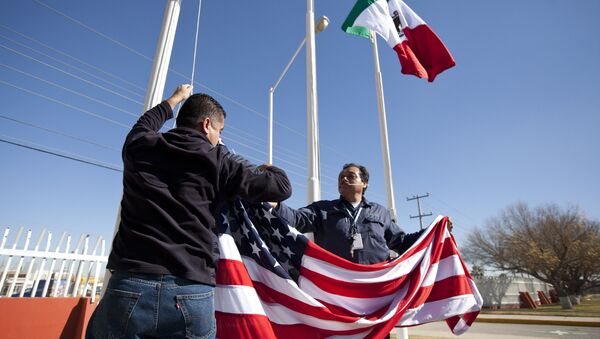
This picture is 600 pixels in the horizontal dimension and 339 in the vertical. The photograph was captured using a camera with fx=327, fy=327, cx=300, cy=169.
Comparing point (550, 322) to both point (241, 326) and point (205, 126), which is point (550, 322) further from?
point (205, 126)

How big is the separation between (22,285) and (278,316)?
5471 millimetres

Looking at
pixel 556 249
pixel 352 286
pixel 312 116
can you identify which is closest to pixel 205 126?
pixel 352 286

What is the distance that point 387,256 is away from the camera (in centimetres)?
344

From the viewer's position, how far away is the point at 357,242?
3297 mm

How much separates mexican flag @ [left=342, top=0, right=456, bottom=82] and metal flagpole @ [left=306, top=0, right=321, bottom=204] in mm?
1571

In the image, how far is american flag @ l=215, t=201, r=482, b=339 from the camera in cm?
209

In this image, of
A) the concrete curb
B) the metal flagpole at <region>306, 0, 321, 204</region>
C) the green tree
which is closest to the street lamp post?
the metal flagpole at <region>306, 0, 321, 204</region>

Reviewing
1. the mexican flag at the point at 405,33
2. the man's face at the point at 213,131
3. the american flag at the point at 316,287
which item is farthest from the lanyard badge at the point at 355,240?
the mexican flag at the point at 405,33

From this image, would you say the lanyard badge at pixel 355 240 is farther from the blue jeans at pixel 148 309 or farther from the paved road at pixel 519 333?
the paved road at pixel 519 333

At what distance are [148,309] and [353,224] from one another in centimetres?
244

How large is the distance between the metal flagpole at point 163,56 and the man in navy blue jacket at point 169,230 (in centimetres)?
161

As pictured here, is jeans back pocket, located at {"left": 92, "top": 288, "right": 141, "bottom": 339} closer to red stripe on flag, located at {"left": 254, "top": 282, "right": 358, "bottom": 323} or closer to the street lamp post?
red stripe on flag, located at {"left": 254, "top": 282, "right": 358, "bottom": 323}

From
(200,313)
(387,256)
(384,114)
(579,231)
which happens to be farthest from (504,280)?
(200,313)

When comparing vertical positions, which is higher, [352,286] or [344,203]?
[344,203]
